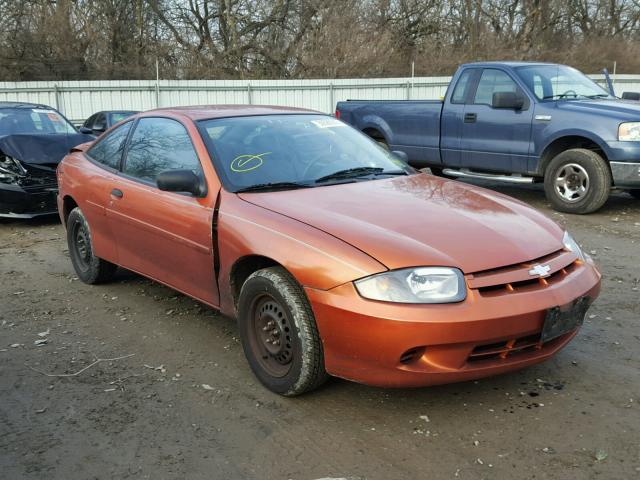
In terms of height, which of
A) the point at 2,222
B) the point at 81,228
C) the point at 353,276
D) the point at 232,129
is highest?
the point at 232,129

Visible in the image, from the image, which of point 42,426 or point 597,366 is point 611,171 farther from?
point 42,426

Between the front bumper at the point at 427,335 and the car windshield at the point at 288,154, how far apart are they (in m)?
1.11

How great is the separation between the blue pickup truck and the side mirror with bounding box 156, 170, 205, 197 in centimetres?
544

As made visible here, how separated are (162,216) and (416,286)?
1.95m

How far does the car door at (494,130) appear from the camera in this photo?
325 inches

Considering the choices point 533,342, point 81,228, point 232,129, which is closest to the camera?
point 533,342

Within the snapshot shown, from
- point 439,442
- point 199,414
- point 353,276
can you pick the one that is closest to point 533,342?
point 439,442

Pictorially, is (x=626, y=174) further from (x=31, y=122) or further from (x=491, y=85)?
(x=31, y=122)

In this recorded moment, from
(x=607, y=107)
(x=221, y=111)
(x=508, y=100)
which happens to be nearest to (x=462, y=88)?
(x=508, y=100)

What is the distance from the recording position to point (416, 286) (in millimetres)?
2910

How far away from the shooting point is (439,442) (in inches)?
115

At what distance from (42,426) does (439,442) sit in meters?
1.92

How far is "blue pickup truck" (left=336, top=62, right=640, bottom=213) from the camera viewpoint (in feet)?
24.8

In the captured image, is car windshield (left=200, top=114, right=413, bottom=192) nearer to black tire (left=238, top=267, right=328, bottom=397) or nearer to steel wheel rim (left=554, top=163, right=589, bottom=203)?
black tire (left=238, top=267, right=328, bottom=397)
